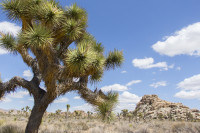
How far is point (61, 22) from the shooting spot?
817 centimetres

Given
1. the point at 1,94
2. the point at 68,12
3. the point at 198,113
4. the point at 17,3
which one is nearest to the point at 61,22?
the point at 68,12

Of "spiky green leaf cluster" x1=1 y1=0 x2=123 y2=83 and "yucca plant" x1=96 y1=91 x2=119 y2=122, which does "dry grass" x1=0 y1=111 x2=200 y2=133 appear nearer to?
"yucca plant" x1=96 y1=91 x2=119 y2=122

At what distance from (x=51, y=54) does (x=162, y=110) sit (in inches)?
1164

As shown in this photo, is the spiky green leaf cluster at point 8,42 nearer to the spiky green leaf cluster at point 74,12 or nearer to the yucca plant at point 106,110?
the spiky green leaf cluster at point 74,12

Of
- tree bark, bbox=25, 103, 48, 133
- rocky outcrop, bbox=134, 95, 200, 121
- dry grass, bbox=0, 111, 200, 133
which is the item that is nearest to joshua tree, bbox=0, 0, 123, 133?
tree bark, bbox=25, 103, 48, 133

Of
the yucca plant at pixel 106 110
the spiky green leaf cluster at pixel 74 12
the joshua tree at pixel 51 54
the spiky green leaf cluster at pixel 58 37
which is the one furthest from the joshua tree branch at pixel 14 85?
the spiky green leaf cluster at pixel 74 12

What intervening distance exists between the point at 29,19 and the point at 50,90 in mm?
3361

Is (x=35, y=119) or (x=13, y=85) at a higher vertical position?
(x=13, y=85)

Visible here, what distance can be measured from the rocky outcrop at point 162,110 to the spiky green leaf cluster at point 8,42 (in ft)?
78.2

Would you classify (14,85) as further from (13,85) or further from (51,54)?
(51,54)

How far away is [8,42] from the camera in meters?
8.49

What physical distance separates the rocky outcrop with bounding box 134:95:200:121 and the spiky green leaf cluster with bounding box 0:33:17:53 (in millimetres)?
23846

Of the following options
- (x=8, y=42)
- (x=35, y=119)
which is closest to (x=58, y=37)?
(x=8, y=42)

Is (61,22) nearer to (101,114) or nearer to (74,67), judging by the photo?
(74,67)
